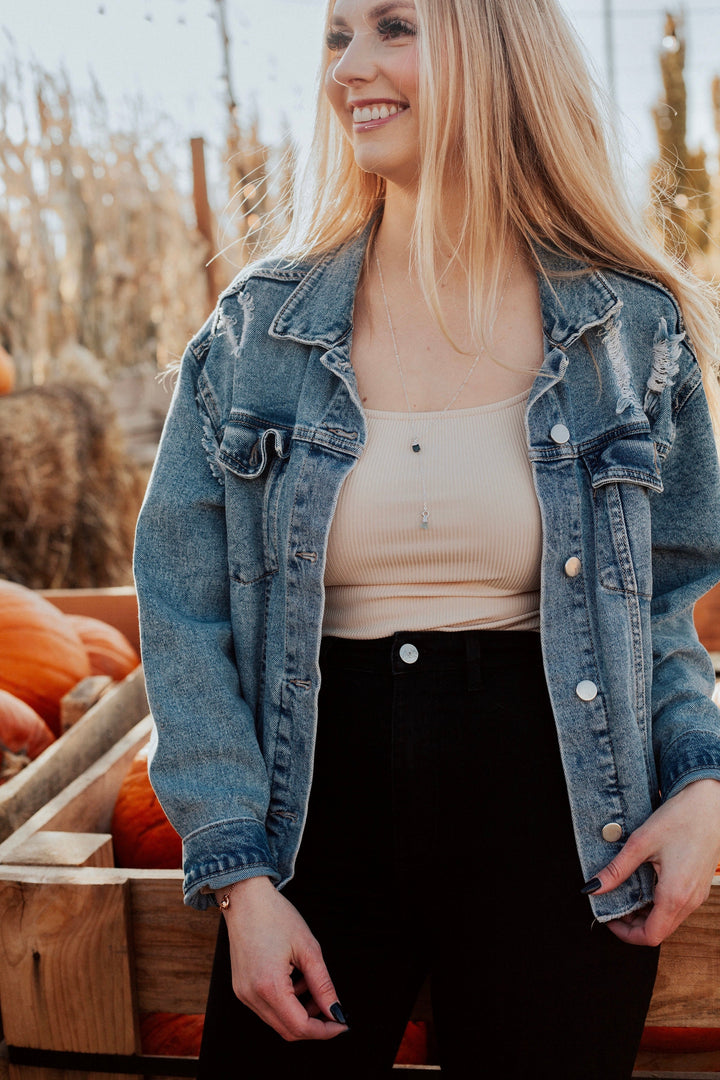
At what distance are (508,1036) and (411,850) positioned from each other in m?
0.25

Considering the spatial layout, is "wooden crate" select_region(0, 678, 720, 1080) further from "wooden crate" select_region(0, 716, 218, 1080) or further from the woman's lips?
the woman's lips

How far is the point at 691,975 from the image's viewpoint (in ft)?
4.52

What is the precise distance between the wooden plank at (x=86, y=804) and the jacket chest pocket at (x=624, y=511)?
41.7 inches

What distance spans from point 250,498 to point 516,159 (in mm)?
642

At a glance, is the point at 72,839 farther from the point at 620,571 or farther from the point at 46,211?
the point at 46,211

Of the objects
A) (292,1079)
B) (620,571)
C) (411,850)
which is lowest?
(292,1079)

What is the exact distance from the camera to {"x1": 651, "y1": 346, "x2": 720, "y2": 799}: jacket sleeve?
1305 millimetres

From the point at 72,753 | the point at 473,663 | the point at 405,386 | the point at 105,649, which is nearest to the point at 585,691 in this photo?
the point at 473,663

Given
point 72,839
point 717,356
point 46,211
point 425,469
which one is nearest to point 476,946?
point 425,469

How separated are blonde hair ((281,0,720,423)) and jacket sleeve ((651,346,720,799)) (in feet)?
0.33

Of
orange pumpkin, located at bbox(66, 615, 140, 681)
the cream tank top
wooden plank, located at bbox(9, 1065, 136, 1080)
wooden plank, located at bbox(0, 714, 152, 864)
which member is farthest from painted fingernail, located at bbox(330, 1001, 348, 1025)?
orange pumpkin, located at bbox(66, 615, 140, 681)

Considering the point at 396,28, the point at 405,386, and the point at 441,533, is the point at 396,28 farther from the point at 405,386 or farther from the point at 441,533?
the point at 441,533

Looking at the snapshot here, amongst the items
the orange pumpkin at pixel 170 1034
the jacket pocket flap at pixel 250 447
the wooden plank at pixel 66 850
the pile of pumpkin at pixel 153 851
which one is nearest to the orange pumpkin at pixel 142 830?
the pile of pumpkin at pixel 153 851

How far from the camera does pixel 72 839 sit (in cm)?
160
